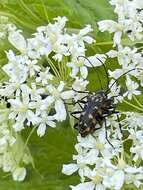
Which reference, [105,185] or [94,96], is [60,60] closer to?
[94,96]

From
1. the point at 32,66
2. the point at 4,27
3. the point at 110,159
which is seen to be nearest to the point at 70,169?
the point at 110,159

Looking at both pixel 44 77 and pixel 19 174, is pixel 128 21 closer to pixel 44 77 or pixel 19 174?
pixel 44 77

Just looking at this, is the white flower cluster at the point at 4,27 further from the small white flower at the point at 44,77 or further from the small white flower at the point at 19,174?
the small white flower at the point at 19,174

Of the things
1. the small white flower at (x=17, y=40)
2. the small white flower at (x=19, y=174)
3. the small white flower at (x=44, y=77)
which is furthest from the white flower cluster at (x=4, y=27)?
the small white flower at (x=19, y=174)

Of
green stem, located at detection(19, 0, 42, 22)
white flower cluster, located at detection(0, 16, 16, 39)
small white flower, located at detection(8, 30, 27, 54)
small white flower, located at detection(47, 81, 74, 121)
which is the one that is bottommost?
small white flower, located at detection(47, 81, 74, 121)

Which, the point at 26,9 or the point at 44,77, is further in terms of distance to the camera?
the point at 26,9

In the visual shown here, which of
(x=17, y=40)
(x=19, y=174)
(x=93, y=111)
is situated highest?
(x=17, y=40)

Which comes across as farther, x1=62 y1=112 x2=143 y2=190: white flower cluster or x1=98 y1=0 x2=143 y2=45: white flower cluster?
x1=98 y1=0 x2=143 y2=45: white flower cluster

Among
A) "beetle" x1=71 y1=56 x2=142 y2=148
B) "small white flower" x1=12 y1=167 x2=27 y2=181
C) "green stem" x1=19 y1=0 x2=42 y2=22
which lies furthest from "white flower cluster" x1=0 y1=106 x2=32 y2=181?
"green stem" x1=19 y1=0 x2=42 y2=22

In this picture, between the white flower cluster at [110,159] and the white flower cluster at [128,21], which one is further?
the white flower cluster at [128,21]

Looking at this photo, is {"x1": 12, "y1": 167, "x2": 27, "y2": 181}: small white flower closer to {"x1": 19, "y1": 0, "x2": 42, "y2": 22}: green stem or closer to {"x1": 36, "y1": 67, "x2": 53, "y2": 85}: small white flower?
{"x1": 36, "y1": 67, "x2": 53, "y2": 85}: small white flower

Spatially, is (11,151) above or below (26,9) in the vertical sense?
below
